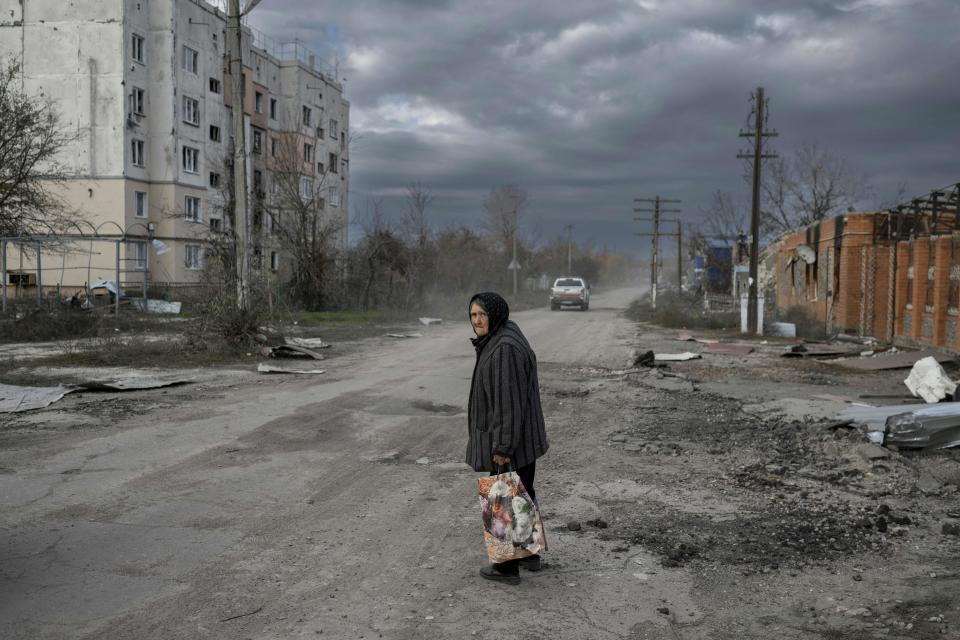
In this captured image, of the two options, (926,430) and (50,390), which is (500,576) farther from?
(50,390)

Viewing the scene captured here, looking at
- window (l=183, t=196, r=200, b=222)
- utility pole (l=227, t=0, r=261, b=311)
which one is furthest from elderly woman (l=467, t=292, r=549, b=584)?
window (l=183, t=196, r=200, b=222)

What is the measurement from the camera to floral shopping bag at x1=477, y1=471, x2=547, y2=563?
4.60 m

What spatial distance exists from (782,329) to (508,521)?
78.1 ft

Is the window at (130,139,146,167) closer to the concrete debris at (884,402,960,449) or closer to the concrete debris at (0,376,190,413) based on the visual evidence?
the concrete debris at (0,376,190,413)

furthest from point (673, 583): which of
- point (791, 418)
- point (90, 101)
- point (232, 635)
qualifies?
point (90, 101)

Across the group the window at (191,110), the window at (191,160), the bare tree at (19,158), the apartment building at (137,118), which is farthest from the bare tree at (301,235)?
the window at (191,110)

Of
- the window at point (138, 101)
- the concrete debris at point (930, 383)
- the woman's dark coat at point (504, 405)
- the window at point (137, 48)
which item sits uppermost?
the window at point (137, 48)

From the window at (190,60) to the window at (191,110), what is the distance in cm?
153

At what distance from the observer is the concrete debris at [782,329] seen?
2612cm

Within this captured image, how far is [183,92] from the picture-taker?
43.2m

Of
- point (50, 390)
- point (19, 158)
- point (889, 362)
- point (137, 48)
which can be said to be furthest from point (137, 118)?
point (889, 362)

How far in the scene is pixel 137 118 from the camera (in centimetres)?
4088

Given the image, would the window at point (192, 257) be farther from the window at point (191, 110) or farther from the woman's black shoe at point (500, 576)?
the woman's black shoe at point (500, 576)

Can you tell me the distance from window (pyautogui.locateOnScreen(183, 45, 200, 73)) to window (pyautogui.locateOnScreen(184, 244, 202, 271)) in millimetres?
9234
